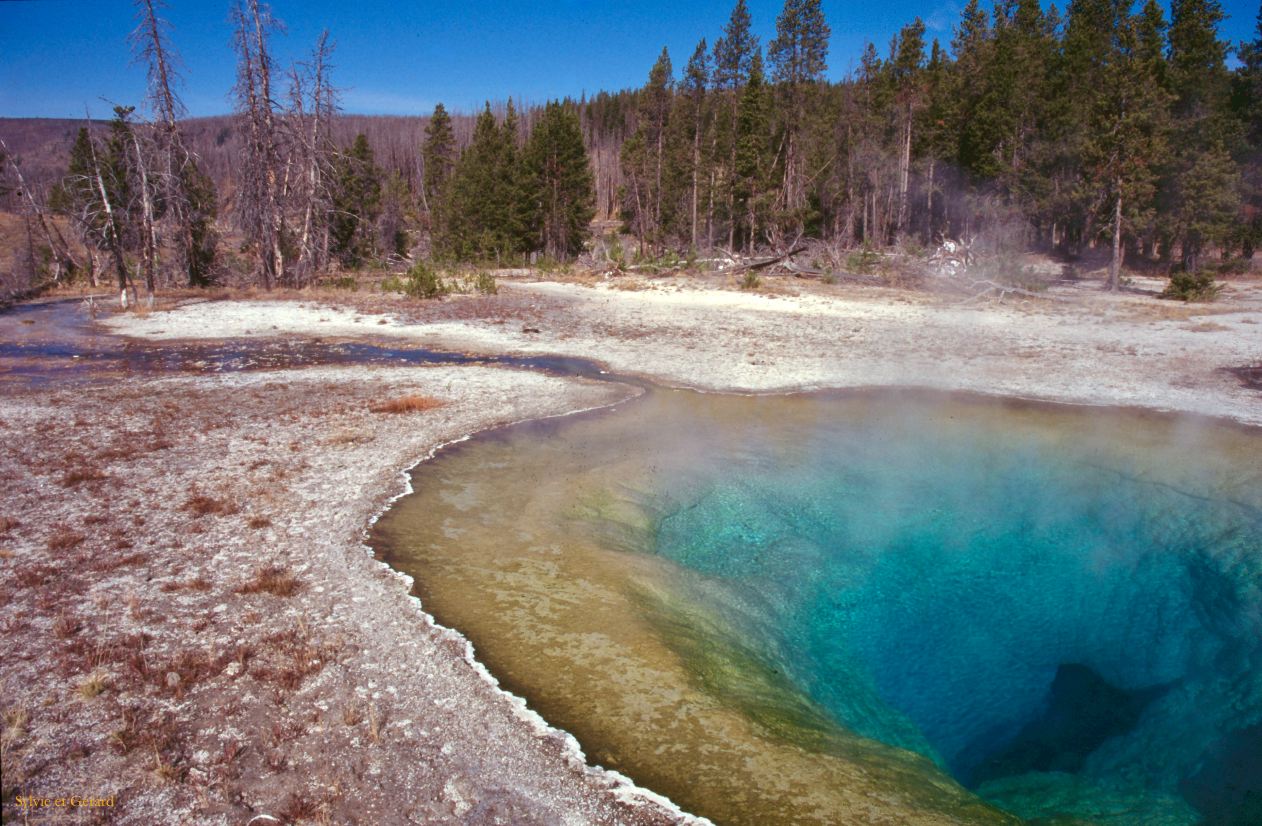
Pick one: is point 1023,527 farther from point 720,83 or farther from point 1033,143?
point 720,83

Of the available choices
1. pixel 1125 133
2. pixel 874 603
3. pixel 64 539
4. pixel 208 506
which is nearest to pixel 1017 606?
pixel 874 603

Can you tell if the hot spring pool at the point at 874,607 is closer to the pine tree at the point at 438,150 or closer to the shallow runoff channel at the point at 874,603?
the shallow runoff channel at the point at 874,603

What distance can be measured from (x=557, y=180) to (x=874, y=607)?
46252 mm

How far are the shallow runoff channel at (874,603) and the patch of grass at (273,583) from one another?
1.03 m

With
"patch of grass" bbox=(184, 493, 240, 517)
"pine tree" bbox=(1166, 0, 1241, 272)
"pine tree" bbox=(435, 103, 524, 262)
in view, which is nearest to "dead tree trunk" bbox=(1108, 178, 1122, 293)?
"pine tree" bbox=(1166, 0, 1241, 272)

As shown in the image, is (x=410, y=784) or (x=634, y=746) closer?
(x=410, y=784)

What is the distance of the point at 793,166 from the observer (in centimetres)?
4381

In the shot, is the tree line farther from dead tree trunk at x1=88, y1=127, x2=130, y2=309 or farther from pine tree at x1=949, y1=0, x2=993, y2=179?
dead tree trunk at x1=88, y1=127, x2=130, y2=309

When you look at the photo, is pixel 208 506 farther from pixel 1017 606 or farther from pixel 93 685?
pixel 1017 606

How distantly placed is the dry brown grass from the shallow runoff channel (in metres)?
1.80

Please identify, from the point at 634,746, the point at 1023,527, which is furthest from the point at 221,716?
the point at 1023,527

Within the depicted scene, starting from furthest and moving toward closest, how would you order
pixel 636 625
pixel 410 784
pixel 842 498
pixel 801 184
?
pixel 801 184 < pixel 842 498 < pixel 636 625 < pixel 410 784

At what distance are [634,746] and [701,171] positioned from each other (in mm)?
46825

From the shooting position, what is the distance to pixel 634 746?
4.64 meters
